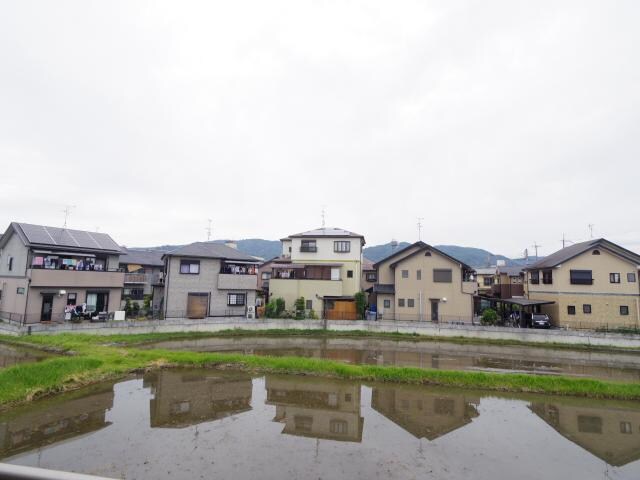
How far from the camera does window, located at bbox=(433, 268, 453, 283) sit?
30.6 meters

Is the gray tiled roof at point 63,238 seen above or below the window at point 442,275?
above

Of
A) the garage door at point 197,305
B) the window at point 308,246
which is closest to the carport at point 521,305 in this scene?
the window at point 308,246

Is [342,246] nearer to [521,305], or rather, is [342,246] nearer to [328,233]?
[328,233]

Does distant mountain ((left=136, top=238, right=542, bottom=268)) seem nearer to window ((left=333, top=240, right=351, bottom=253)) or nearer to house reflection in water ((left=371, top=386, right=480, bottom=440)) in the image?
window ((left=333, top=240, right=351, bottom=253))

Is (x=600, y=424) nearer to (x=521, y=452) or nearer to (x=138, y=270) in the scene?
(x=521, y=452)

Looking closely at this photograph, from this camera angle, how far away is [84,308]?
25469mm

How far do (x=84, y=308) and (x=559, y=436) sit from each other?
28.8 meters

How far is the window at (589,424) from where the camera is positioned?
11.1 m

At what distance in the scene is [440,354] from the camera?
72.3 feet

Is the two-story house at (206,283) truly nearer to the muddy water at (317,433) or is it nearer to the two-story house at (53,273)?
the two-story house at (53,273)

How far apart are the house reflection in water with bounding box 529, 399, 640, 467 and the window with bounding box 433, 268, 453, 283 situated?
17.3m

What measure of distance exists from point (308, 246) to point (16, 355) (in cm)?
2351

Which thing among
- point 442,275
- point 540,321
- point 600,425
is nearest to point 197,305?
point 442,275

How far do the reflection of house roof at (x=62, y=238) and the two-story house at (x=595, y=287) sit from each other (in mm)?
36796
